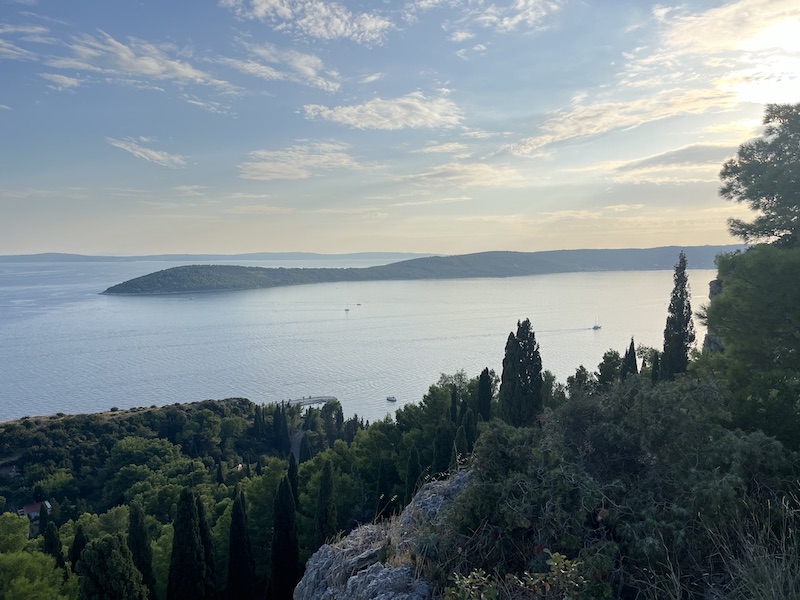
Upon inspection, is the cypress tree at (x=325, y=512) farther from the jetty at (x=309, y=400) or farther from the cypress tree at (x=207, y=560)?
the jetty at (x=309, y=400)

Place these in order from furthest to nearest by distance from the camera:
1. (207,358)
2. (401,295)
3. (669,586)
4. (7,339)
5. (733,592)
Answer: (401,295) → (7,339) → (207,358) → (669,586) → (733,592)

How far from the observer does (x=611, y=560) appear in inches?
187

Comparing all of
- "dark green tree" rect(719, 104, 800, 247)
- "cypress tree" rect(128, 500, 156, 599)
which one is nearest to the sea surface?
"cypress tree" rect(128, 500, 156, 599)

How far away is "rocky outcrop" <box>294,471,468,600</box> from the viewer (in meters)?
5.09

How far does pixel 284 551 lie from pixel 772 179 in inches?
627

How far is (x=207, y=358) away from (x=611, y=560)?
92.2m

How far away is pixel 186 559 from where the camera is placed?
14930 mm

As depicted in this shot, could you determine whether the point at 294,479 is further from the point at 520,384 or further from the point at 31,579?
the point at 520,384

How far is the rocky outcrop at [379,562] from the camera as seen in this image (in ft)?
16.7

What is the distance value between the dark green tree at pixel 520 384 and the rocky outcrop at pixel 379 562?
57.2 ft

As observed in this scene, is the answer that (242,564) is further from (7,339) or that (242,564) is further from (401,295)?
(401,295)

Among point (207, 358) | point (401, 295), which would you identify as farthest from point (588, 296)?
point (207, 358)

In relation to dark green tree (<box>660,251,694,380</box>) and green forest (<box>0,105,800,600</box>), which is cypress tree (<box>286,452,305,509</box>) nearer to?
green forest (<box>0,105,800,600</box>)

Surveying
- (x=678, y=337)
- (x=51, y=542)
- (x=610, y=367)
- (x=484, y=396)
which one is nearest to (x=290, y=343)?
(x=484, y=396)
